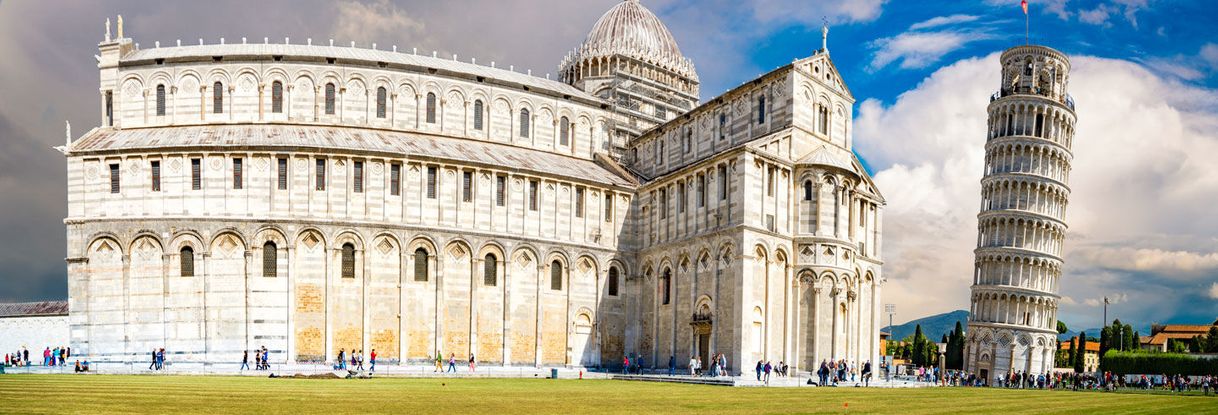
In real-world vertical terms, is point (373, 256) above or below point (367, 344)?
above

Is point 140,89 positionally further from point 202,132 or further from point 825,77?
point 825,77

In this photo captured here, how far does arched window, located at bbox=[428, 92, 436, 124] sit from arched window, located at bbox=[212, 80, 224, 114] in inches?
463

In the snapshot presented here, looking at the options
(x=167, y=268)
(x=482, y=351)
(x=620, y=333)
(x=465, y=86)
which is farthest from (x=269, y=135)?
(x=620, y=333)

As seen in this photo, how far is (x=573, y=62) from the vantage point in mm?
76188

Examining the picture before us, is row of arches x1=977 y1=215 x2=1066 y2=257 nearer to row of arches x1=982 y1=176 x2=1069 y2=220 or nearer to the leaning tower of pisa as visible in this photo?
the leaning tower of pisa

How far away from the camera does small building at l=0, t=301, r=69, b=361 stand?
58.3 metres

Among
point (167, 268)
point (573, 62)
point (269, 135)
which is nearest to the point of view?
point (167, 268)

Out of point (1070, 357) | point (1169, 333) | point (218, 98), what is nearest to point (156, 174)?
→ point (218, 98)

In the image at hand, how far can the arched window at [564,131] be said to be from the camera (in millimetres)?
64812

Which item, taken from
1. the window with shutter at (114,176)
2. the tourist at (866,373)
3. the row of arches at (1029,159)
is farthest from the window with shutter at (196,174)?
the row of arches at (1029,159)

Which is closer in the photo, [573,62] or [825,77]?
[825,77]

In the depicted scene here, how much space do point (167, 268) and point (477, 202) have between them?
16232mm

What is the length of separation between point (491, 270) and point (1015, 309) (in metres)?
58.4

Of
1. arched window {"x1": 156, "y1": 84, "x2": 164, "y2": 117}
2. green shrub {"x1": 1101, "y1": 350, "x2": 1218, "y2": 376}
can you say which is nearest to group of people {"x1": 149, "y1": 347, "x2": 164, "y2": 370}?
arched window {"x1": 156, "y1": 84, "x2": 164, "y2": 117}
